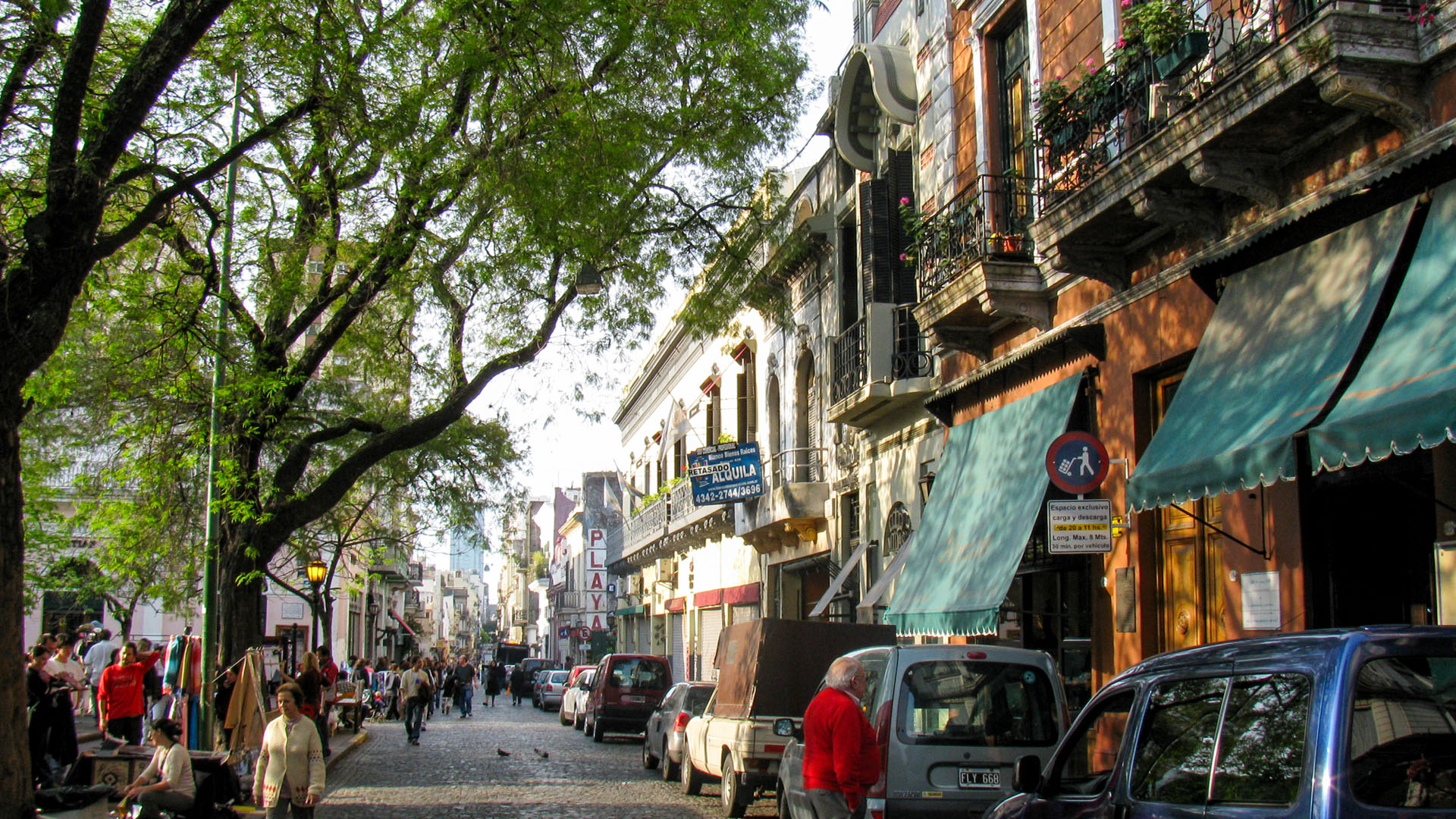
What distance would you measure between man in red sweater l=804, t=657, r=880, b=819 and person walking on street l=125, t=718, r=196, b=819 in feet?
17.5

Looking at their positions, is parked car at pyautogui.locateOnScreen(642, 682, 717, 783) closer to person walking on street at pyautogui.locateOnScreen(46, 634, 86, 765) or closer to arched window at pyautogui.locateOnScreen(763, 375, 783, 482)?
person walking on street at pyautogui.locateOnScreen(46, 634, 86, 765)

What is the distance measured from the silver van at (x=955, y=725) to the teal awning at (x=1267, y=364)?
1.66 metres

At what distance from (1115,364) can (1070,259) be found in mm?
1164

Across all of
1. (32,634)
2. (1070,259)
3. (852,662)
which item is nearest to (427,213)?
(1070,259)

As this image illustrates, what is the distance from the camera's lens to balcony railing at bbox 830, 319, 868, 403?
1925cm

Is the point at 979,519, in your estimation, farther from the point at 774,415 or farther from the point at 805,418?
the point at 774,415

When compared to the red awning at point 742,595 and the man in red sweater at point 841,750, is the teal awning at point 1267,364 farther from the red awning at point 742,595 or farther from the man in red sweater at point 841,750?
the red awning at point 742,595

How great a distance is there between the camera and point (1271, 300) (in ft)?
31.4

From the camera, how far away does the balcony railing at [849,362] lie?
19250mm

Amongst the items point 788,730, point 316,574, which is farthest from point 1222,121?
point 316,574

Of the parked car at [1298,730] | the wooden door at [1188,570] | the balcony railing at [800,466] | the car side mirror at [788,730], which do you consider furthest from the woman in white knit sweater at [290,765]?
the balcony railing at [800,466]

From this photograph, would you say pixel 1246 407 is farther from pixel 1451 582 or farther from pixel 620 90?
pixel 620 90

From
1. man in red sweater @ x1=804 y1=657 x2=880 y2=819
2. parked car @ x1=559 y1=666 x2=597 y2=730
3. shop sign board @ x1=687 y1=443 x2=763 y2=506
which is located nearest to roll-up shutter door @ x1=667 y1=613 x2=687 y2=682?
parked car @ x1=559 y1=666 x2=597 y2=730

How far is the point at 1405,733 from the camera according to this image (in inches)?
167
